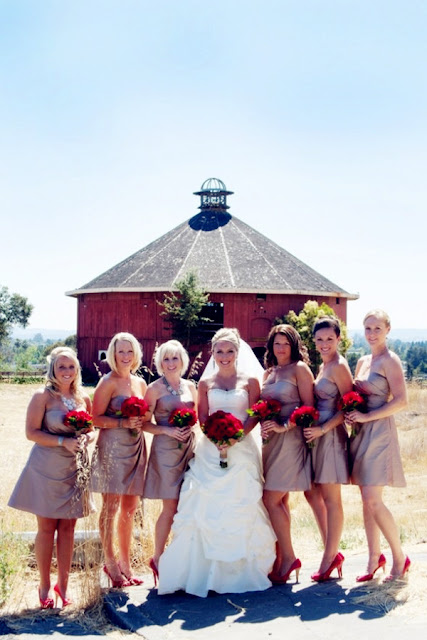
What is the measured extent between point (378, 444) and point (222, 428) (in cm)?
142

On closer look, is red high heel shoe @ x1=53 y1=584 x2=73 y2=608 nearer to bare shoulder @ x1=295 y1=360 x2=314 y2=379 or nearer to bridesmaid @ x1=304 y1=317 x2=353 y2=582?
bridesmaid @ x1=304 y1=317 x2=353 y2=582

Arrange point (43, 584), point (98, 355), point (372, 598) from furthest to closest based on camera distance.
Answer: point (98, 355) → point (43, 584) → point (372, 598)

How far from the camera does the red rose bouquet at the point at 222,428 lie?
19.9ft

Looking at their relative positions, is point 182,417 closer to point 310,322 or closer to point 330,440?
point 330,440

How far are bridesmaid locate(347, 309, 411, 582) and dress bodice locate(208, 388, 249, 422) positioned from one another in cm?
97

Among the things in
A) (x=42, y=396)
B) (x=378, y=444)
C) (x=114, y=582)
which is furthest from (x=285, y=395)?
(x=114, y=582)

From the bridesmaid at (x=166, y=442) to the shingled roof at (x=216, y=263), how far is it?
32.9 m

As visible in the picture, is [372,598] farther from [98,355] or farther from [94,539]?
[98,355]

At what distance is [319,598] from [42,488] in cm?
254

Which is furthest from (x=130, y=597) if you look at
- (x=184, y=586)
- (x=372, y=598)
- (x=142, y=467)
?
(x=372, y=598)

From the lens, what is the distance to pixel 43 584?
6.18 metres

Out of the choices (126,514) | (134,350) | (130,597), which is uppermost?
(134,350)

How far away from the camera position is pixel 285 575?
637cm

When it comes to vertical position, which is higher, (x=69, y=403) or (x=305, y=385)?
(x=305, y=385)
